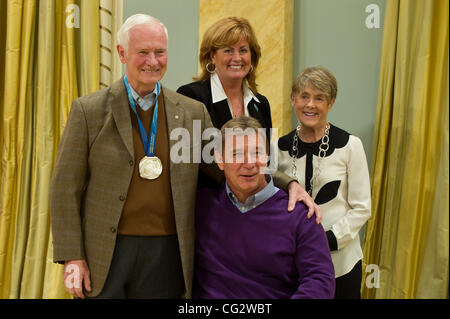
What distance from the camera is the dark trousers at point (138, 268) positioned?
1996mm

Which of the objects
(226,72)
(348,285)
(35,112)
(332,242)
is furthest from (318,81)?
(35,112)

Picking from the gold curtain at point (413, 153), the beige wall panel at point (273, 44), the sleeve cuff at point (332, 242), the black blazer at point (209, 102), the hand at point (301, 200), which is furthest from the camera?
the beige wall panel at point (273, 44)

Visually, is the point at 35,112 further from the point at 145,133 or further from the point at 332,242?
the point at 332,242

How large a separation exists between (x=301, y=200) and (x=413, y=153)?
142 cm

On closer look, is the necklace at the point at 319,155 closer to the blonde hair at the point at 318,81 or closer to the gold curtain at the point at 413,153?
the blonde hair at the point at 318,81

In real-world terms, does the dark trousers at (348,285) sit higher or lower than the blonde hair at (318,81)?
lower

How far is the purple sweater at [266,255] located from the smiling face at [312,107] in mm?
457

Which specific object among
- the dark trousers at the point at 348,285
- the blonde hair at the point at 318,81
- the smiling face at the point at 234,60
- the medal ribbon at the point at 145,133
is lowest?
the dark trousers at the point at 348,285

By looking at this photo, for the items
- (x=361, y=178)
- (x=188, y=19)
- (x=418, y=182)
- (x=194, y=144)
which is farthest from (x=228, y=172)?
(x=188, y=19)

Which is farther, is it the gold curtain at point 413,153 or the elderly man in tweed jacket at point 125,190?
the gold curtain at point 413,153

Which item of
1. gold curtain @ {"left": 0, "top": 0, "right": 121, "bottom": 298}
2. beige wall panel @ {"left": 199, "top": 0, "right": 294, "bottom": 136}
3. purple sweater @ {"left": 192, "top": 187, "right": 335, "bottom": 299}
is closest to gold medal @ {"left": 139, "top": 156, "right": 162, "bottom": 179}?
purple sweater @ {"left": 192, "top": 187, "right": 335, "bottom": 299}

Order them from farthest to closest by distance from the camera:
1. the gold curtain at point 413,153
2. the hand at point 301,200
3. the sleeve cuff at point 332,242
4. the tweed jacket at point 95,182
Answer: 1. the gold curtain at point 413,153
2. the sleeve cuff at point 332,242
3. the hand at point 301,200
4. the tweed jacket at point 95,182

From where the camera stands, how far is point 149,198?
2.01 meters

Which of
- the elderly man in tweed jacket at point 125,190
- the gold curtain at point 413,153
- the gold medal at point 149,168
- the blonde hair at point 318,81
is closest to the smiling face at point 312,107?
the blonde hair at point 318,81
